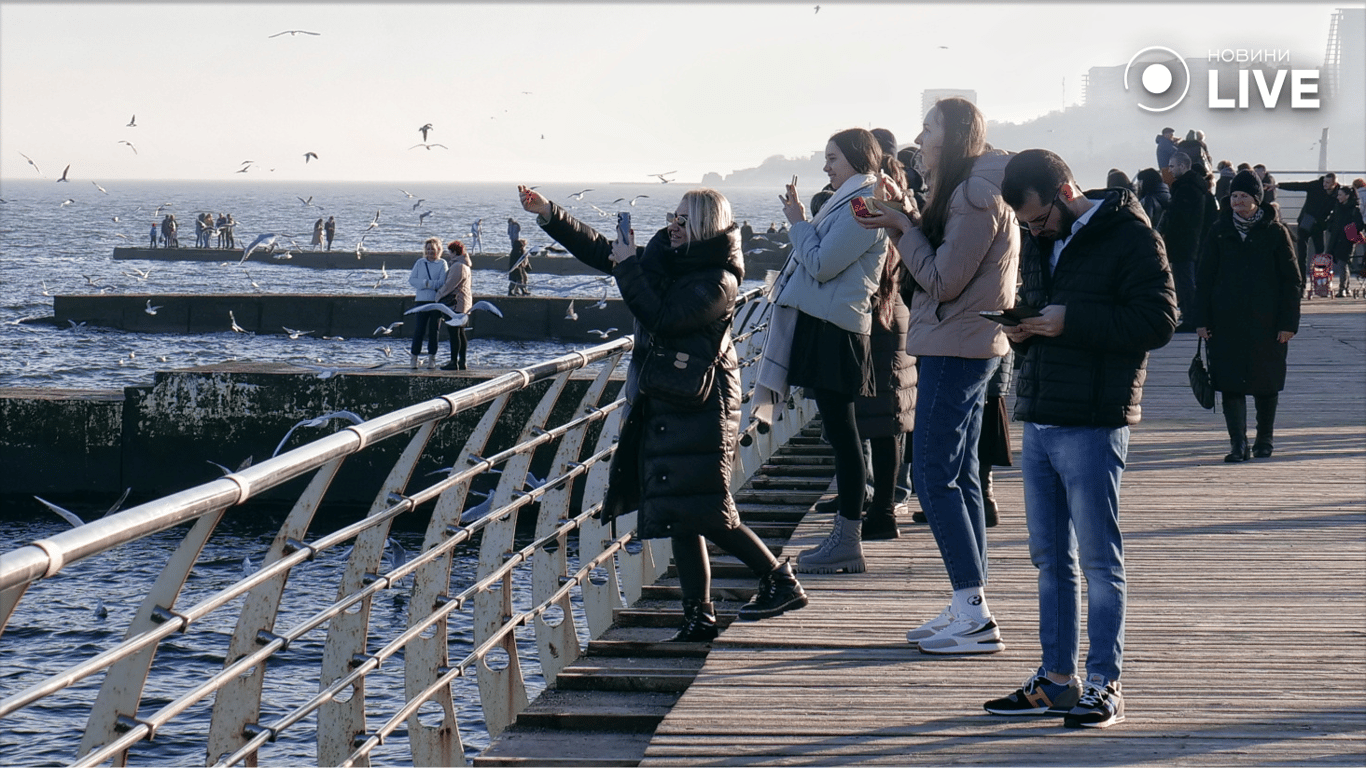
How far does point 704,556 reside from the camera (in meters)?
4.64

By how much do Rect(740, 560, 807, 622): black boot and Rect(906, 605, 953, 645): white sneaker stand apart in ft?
1.63

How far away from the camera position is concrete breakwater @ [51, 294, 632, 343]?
3794cm

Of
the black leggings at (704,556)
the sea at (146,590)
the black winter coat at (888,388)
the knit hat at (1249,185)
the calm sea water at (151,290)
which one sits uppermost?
the knit hat at (1249,185)

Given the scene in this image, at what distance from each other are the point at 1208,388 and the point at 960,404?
191 inches

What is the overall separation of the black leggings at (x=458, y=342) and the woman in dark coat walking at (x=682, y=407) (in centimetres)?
1660

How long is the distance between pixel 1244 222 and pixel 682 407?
492 cm

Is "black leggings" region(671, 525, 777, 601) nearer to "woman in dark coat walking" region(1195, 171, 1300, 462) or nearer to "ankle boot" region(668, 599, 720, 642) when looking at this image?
A: "ankle boot" region(668, 599, 720, 642)

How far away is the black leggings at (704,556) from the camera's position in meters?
4.55

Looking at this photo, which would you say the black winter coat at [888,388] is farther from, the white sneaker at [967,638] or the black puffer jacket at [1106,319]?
the black puffer jacket at [1106,319]

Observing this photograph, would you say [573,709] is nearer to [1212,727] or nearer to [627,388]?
[627,388]

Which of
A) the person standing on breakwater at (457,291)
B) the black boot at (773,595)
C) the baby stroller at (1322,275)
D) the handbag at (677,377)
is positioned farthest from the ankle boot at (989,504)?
the baby stroller at (1322,275)

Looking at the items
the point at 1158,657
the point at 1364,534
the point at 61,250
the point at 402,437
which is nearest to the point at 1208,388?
the point at 1364,534

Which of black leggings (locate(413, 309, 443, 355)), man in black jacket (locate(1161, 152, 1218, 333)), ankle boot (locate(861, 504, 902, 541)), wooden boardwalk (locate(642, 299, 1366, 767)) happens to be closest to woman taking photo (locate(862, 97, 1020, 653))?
wooden boardwalk (locate(642, 299, 1366, 767))

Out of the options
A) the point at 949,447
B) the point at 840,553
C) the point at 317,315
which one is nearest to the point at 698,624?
the point at 840,553
